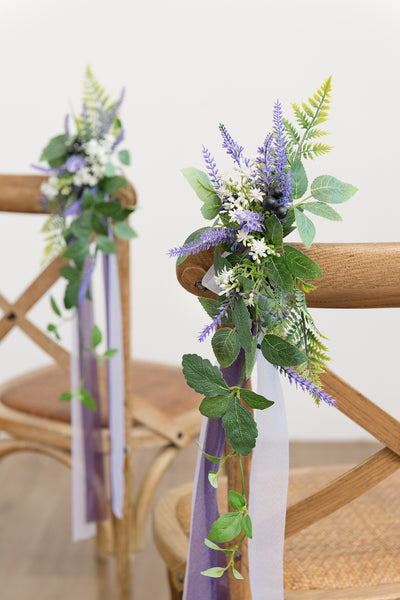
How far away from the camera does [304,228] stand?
0.64 metres

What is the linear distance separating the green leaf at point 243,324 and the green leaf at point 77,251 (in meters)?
0.77

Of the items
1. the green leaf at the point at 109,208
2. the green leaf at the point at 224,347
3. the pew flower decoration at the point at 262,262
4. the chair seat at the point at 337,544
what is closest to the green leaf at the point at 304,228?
the pew flower decoration at the point at 262,262

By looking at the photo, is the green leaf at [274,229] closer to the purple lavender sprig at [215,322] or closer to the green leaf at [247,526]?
the purple lavender sprig at [215,322]

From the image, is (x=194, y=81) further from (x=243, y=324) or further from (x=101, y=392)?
(x=243, y=324)

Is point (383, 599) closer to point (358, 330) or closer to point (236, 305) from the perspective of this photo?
point (236, 305)

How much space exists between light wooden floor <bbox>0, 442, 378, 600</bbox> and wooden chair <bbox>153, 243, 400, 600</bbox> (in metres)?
0.92

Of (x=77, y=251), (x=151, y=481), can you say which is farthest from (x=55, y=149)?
(x=151, y=481)

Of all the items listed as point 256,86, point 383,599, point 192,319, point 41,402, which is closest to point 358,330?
point 192,319

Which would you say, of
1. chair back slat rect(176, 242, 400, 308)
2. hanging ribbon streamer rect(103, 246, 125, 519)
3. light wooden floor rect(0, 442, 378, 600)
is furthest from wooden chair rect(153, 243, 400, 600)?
light wooden floor rect(0, 442, 378, 600)

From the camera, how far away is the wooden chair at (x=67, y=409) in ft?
4.62

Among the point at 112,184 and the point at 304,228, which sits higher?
the point at 112,184

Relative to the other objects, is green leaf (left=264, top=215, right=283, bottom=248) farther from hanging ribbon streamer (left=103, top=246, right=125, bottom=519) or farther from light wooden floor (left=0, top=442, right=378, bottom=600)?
light wooden floor (left=0, top=442, right=378, bottom=600)

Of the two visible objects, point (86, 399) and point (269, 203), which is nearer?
point (269, 203)

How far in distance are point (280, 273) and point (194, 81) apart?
2.56 metres
